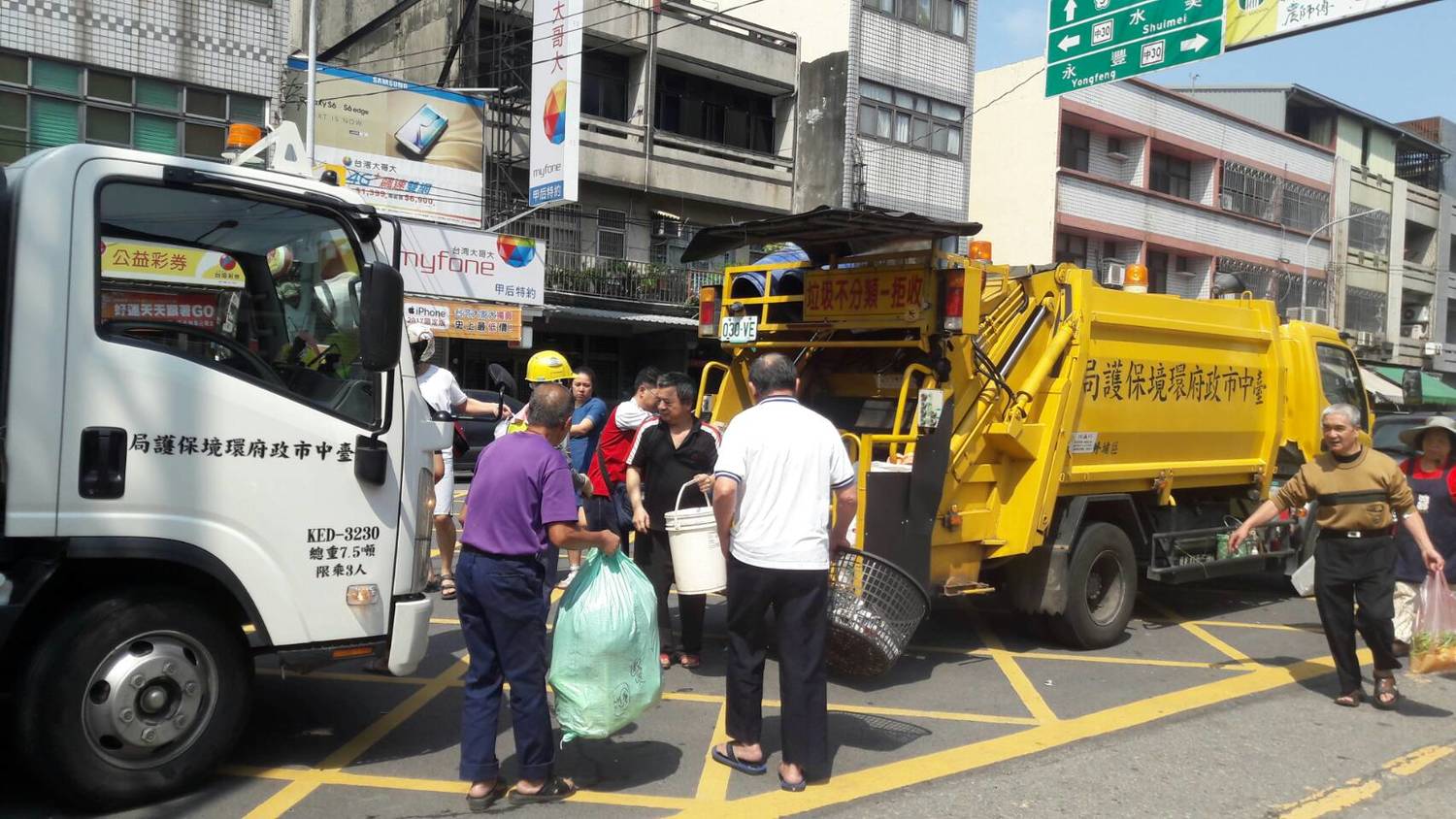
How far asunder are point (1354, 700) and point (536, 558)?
4674mm

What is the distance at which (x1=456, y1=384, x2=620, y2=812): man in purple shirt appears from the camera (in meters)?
4.31

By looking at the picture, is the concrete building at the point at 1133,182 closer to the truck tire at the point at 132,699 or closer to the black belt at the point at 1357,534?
the black belt at the point at 1357,534

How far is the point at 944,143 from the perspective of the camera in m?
27.5

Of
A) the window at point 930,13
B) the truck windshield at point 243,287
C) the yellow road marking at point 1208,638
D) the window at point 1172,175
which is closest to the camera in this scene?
the truck windshield at point 243,287

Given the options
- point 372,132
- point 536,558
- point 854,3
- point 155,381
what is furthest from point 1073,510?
point 854,3

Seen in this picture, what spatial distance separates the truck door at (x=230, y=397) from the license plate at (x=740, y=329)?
10.5 feet

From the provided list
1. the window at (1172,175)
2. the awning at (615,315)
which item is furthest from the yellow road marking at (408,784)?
the window at (1172,175)

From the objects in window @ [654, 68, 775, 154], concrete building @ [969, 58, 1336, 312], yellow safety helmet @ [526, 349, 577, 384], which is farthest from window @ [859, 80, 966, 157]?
yellow safety helmet @ [526, 349, 577, 384]

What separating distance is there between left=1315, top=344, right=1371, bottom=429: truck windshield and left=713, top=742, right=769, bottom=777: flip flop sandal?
21.1 feet

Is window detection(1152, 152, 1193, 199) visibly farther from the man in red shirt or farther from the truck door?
the truck door

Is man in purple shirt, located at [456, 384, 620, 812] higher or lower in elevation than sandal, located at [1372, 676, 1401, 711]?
higher

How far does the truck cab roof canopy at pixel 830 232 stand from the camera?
5.93 meters

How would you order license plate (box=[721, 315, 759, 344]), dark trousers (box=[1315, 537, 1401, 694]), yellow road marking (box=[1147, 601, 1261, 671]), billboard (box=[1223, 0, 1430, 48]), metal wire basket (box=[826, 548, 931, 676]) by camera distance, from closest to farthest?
1. metal wire basket (box=[826, 548, 931, 676])
2. dark trousers (box=[1315, 537, 1401, 694])
3. yellow road marking (box=[1147, 601, 1261, 671])
4. license plate (box=[721, 315, 759, 344])
5. billboard (box=[1223, 0, 1430, 48])

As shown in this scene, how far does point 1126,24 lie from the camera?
10.5m
